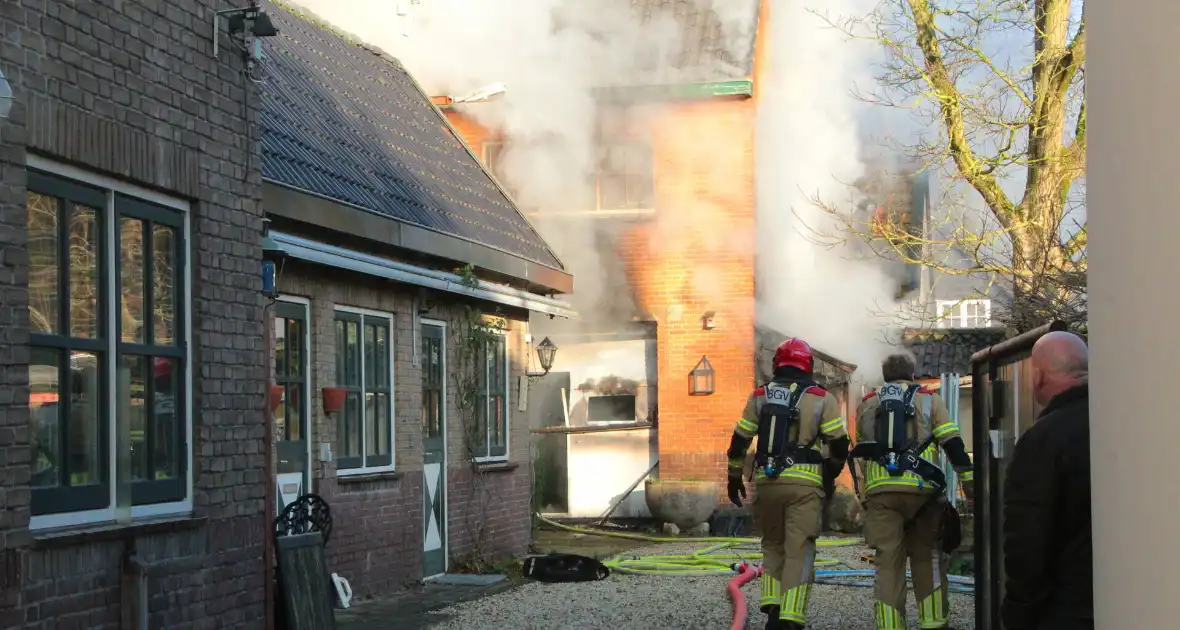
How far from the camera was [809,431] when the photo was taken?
9.37 metres

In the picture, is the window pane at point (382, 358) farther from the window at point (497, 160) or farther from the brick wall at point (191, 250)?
the window at point (497, 160)

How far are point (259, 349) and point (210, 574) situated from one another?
1.25 m

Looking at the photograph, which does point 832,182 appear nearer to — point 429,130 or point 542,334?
point 542,334

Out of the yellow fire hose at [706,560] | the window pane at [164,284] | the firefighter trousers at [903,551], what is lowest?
the yellow fire hose at [706,560]

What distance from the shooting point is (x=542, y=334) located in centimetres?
2156

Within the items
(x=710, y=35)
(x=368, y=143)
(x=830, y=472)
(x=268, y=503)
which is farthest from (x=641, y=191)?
(x=268, y=503)

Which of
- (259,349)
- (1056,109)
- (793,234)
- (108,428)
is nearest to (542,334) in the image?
(793,234)

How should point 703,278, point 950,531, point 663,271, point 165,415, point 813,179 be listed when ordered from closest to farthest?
point 165,415 → point 950,531 → point 703,278 → point 663,271 → point 813,179

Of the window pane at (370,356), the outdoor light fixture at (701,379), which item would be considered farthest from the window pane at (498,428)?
the outdoor light fixture at (701,379)

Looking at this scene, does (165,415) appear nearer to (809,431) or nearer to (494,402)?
(809,431)

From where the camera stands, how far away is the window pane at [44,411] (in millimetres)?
6453

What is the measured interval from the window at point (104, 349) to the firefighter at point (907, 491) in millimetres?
3884

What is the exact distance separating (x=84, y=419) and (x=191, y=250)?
1.20 meters

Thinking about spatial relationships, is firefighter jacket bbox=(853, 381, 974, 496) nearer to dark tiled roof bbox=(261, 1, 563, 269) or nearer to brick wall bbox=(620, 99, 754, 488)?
dark tiled roof bbox=(261, 1, 563, 269)
